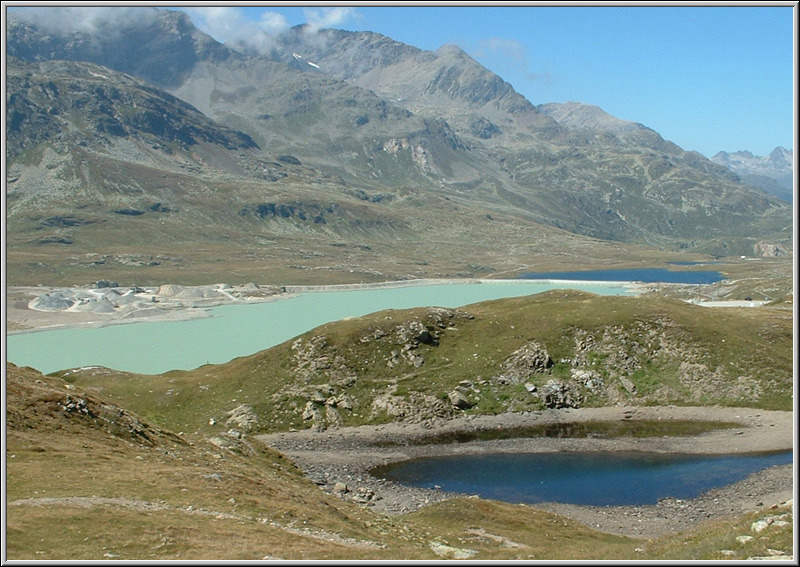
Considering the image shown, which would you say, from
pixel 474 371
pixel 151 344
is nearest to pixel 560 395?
pixel 474 371

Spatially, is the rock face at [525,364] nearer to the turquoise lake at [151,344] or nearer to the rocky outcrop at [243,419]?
the rocky outcrop at [243,419]

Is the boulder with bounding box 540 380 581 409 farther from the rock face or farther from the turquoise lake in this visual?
the turquoise lake

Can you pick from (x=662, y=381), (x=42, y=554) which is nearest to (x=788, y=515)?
(x=42, y=554)

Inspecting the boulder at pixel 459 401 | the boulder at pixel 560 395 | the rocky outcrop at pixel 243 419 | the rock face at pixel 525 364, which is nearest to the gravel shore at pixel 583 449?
the boulder at pixel 560 395

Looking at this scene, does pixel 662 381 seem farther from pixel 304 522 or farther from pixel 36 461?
pixel 36 461

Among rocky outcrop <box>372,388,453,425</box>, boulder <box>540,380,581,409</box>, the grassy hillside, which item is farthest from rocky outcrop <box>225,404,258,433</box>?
boulder <box>540,380,581,409</box>

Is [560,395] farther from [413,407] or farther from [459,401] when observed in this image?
[413,407]
